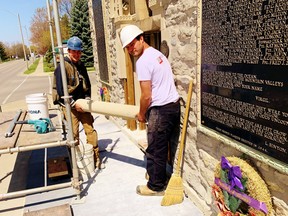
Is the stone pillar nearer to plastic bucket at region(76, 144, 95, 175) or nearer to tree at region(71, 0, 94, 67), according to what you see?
plastic bucket at region(76, 144, 95, 175)

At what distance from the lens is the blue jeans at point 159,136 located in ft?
11.3

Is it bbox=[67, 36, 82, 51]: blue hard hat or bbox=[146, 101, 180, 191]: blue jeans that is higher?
bbox=[67, 36, 82, 51]: blue hard hat

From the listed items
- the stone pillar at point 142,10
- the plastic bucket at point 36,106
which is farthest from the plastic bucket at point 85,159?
the stone pillar at point 142,10

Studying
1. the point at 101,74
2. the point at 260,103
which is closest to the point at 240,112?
the point at 260,103

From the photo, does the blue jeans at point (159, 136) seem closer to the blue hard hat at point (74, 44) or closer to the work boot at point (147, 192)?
the work boot at point (147, 192)

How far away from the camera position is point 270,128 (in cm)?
210

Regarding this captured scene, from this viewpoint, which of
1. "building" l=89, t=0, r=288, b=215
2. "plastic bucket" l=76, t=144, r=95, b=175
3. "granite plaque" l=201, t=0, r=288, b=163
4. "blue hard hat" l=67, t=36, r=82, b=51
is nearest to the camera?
"granite plaque" l=201, t=0, r=288, b=163

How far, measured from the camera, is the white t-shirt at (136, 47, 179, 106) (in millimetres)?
3268

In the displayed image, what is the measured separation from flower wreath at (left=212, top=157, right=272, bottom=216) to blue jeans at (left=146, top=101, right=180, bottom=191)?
0.95 meters

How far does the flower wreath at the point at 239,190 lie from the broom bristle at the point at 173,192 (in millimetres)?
745

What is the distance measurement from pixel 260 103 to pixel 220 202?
1.12 metres

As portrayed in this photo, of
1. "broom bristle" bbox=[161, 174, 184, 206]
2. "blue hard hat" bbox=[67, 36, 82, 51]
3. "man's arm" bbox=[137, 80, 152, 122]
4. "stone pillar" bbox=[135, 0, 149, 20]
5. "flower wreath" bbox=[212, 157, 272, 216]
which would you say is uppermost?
"stone pillar" bbox=[135, 0, 149, 20]

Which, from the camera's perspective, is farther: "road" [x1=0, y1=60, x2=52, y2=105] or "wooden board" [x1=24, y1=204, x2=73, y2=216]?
"road" [x1=0, y1=60, x2=52, y2=105]

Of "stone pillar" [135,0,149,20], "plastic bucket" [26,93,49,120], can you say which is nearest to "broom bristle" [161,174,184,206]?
"plastic bucket" [26,93,49,120]
